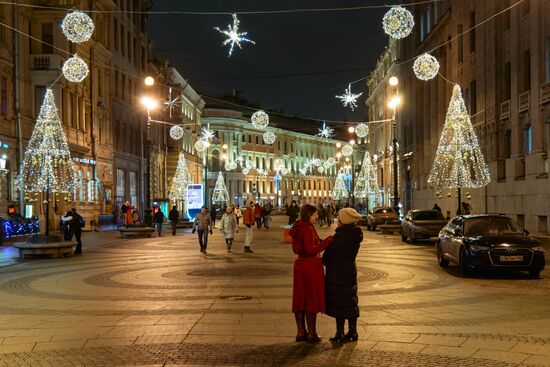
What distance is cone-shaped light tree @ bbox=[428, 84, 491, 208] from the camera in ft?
106

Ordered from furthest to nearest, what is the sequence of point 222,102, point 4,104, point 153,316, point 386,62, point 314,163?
point 314,163 < point 222,102 < point 386,62 < point 4,104 < point 153,316

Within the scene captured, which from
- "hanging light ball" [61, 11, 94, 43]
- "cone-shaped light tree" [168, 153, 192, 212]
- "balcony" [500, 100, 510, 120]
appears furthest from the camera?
"cone-shaped light tree" [168, 153, 192, 212]

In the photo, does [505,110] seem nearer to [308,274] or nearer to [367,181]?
[308,274]

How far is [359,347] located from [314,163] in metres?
130

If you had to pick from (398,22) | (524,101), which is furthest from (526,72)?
(398,22)

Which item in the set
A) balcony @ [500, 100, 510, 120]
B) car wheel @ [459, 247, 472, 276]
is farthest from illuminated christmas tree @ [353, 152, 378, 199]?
car wheel @ [459, 247, 472, 276]

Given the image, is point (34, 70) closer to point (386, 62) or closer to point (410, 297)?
point (410, 297)

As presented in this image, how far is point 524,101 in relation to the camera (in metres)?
32.5

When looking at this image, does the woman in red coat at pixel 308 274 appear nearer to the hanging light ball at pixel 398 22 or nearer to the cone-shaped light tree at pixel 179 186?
the hanging light ball at pixel 398 22

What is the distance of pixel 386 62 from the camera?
273 ft

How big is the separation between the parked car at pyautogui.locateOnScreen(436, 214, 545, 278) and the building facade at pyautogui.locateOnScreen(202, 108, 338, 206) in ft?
299

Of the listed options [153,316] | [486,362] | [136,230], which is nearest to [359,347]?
[486,362]

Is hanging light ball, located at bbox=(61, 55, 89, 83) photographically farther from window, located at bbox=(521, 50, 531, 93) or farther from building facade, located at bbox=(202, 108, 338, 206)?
building facade, located at bbox=(202, 108, 338, 206)

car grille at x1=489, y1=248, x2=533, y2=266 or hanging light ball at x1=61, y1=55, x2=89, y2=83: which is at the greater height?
hanging light ball at x1=61, y1=55, x2=89, y2=83
